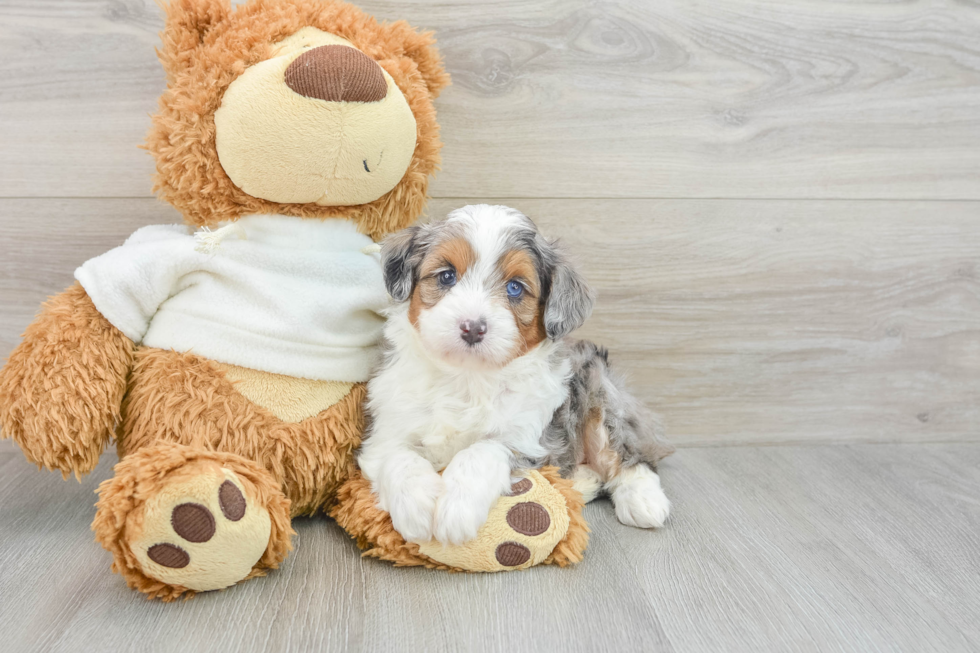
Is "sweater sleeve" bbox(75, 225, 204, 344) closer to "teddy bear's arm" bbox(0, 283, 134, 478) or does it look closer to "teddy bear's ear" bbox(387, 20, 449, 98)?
"teddy bear's arm" bbox(0, 283, 134, 478)

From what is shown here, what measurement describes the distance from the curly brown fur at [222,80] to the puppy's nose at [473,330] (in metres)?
0.48

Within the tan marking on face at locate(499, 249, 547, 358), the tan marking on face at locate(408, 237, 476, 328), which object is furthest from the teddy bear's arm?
the tan marking on face at locate(499, 249, 547, 358)

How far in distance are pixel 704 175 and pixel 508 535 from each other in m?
1.28

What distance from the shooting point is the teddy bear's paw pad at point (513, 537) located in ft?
4.86

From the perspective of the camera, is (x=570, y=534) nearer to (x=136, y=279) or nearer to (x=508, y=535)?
(x=508, y=535)

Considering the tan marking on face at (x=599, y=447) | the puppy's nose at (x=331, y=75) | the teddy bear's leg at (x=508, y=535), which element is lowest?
the tan marking on face at (x=599, y=447)

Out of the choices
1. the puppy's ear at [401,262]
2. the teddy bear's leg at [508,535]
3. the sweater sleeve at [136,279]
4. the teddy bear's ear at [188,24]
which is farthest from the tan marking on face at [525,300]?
the teddy bear's ear at [188,24]

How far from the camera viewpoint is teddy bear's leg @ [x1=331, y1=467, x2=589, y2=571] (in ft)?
4.88

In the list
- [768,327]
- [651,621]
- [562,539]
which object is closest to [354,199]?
[562,539]

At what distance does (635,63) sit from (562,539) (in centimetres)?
136

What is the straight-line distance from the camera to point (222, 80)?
1.54m

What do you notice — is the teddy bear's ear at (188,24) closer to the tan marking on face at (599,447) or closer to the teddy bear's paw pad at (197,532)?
the teddy bear's paw pad at (197,532)

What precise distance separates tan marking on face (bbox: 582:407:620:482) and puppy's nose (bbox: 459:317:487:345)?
0.55m

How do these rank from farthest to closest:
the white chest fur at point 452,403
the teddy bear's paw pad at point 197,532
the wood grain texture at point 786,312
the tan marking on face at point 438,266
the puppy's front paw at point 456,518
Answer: the wood grain texture at point 786,312 < the white chest fur at point 452,403 < the tan marking on face at point 438,266 < the puppy's front paw at point 456,518 < the teddy bear's paw pad at point 197,532
